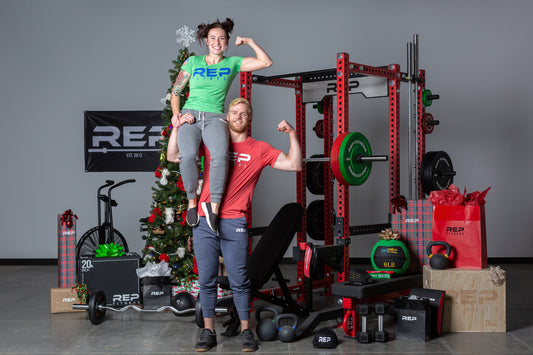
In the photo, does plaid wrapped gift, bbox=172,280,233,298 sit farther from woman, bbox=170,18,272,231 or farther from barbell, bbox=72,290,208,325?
woman, bbox=170,18,272,231

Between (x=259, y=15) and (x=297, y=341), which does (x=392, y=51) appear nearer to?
(x=259, y=15)

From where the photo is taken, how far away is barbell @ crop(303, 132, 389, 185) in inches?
184

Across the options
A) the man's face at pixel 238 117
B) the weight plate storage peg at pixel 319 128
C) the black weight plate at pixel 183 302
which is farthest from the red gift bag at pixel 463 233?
the weight plate storage peg at pixel 319 128

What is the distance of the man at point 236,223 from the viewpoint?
13.1 feet

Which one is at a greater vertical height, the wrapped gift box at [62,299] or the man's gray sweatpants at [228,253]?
the man's gray sweatpants at [228,253]

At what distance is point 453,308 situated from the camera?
4.42 metres

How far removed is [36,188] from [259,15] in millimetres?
4078

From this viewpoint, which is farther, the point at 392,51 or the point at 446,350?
the point at 392,51

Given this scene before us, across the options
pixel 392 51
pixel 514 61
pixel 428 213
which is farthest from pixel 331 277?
pixel 514 61

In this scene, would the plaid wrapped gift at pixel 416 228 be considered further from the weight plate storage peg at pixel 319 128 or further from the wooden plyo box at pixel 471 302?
the weight plate storage peg at pixel 319 128

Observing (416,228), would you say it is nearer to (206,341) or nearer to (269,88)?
(206,341)

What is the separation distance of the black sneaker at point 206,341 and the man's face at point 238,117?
1450 mm

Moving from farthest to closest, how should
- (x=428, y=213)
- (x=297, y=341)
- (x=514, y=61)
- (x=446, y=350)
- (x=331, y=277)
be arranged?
1. (x=514, y=61)
2. (x=331, y=277)
3. (x=428, y=213)
4. (x=297, y=341)
5. (x=446, y=350)

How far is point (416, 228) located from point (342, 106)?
1.33 metres
